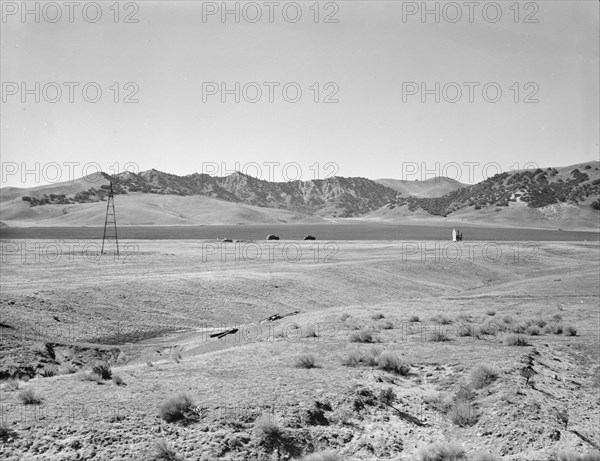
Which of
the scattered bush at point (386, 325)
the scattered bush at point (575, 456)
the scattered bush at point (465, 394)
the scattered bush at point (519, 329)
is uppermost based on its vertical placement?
the scattered bush at point (465, 394)

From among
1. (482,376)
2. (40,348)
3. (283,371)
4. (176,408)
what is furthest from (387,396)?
(40,348)

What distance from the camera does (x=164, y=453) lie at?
348 inches

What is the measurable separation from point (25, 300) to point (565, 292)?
97.7 feet

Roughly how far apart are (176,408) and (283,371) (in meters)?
3.83

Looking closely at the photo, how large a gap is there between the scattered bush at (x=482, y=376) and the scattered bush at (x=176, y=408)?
6659 millimetres

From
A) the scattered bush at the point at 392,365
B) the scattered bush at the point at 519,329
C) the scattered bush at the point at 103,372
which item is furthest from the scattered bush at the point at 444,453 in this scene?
the scattered bush at the point at 519,329

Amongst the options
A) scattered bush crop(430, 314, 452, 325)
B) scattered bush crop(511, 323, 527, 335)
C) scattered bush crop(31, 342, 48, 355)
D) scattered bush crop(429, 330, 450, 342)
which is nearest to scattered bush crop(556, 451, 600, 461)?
scattered bush crop(429, 330, 450, 342)

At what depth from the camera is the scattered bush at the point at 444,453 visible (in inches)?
352

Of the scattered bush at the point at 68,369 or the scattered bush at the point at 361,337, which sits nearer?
the scattered bush at the point at 68,369

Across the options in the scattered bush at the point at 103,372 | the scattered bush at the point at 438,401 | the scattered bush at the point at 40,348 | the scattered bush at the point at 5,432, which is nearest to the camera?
the scattered bush at the point at 5,432

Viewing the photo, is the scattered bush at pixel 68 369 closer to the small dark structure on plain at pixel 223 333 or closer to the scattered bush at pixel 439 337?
the small dark structure on plain at pixel 223 333

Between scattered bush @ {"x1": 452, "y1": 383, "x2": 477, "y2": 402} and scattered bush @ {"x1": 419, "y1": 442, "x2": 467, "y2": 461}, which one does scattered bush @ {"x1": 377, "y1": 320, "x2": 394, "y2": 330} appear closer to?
scattered bush @ {"x1": 452, "y1": 383, "x2": 477, "y2": 402}

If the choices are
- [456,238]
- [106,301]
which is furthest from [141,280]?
[456,238]

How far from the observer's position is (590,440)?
33.0ft
